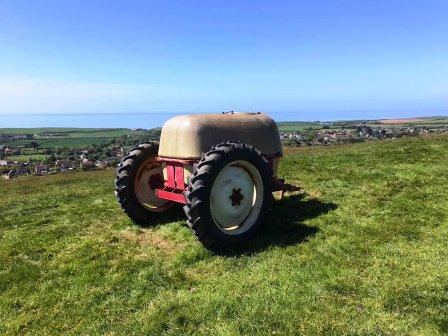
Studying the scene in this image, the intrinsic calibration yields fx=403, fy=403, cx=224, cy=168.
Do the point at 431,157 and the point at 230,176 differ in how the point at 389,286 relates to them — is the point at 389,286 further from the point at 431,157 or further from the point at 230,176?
the point at 431,157

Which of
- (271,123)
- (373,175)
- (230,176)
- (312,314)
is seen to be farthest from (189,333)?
(373,175)

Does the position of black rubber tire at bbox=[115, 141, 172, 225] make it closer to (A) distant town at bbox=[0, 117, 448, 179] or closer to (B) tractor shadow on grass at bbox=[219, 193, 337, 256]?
(A) distant town at bbox=[0, 117, 448, 179]

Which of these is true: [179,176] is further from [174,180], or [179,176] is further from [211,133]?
[211,133]

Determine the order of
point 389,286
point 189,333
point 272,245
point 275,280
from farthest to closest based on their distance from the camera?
1. point 272,245
2. point 275,280
3. point 389,286
4. point 189,333

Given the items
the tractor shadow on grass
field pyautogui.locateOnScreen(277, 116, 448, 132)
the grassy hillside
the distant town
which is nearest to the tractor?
the tractor shadow on grass

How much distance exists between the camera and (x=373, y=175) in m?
11.1

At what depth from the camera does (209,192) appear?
21.0ft

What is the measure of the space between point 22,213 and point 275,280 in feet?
26.8

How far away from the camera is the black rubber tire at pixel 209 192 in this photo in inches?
247

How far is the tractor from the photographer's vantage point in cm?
641

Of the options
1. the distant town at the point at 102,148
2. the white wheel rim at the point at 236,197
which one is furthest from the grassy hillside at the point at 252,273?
the distant town at the point at 102,148

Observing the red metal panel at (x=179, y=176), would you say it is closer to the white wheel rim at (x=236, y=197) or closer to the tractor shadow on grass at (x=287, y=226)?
the white wheel rim at (x=236, y=197)

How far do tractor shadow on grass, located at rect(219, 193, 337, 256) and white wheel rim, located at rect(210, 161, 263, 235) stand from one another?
35 cm

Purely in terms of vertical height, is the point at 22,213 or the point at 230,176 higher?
the point at 230,176
